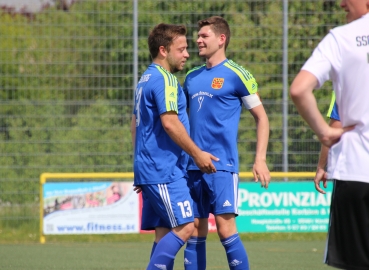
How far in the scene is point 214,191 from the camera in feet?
19.9

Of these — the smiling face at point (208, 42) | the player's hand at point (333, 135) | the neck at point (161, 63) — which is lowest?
the player's hand at point (333, 135)

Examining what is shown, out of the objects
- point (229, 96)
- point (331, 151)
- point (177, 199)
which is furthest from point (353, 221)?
point (229, 96)

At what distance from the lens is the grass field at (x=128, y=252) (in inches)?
Result: 341

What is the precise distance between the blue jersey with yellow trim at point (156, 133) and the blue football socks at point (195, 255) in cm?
86

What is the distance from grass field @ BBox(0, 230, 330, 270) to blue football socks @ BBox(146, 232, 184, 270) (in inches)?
110

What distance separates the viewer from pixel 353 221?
3861 mm

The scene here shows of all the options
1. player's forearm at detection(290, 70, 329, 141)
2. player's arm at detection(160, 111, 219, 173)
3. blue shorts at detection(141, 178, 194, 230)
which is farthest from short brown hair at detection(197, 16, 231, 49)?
player's forearm at detection(290, 70, 329, 141)

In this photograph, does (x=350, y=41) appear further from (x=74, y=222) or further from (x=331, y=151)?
(x=74, y=222)

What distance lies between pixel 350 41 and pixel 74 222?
28.3 ft

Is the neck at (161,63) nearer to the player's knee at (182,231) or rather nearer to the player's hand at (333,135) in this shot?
the player's knee at (182,231)

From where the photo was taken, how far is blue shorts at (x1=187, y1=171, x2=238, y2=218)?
6.07m

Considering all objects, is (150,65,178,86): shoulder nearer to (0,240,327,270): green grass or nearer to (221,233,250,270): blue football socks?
(221,233,250,270): blue football socks

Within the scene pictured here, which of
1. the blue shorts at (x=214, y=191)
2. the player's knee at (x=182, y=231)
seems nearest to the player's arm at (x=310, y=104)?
the player's knee at (x=182, y=231)

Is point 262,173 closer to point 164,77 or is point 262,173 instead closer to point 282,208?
point 164,77
